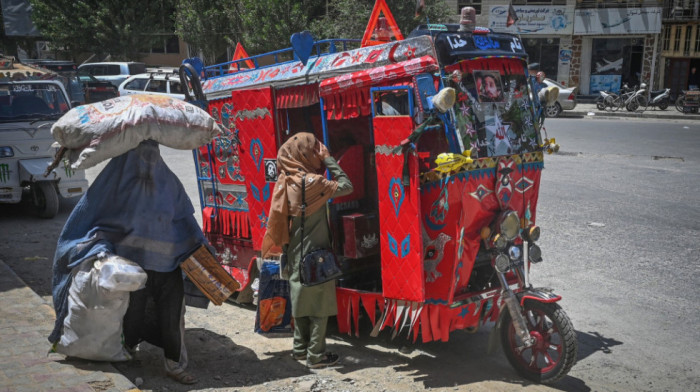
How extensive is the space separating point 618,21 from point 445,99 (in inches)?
1129

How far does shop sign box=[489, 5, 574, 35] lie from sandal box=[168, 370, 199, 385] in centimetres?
2808

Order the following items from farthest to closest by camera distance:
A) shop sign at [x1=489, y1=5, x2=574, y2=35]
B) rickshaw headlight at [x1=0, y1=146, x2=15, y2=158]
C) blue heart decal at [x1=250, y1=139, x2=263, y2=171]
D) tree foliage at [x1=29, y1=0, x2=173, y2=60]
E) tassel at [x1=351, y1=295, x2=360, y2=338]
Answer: shop sign at [x1=489, y1=5, x2=574, y2=35] → tree foliage at [x1=29, y1=0, x2=173, y2=60] → rickshaw headlight at [x1=0, y1=146, x2=15, y2=158] → blue heart decal at [x1=250, y1=139, x2=263, y2=171] → tassel at [x1=351, y1=295, x2=360, y2=338]

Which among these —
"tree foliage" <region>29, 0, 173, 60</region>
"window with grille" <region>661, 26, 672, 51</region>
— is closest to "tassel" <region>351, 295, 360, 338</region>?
"tree foliage" <region>29, 0, 173, 60</region>

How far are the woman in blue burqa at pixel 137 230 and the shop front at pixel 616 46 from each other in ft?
95.2

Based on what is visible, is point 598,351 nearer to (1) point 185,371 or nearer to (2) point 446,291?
(2) point 446,291

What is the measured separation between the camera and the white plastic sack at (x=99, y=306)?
3771mm

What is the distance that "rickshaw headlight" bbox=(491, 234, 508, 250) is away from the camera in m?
4.20

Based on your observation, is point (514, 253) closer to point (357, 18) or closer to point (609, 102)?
point (357, 18)

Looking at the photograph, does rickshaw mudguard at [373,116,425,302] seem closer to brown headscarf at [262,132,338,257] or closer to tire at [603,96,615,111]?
brown headscarf at [262,132,338,257]

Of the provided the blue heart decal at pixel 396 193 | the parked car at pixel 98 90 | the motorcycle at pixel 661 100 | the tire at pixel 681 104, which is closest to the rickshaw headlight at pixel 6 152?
the blue heart decal at pixel 396 193

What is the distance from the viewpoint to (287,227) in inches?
174

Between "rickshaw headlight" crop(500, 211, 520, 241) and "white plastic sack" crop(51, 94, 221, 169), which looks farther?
"rickshaw headlight" crop(500, 211, 520, 241)

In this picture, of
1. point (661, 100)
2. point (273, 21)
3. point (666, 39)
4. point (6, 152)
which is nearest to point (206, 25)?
point (273, 21)

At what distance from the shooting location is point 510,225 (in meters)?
4.25
